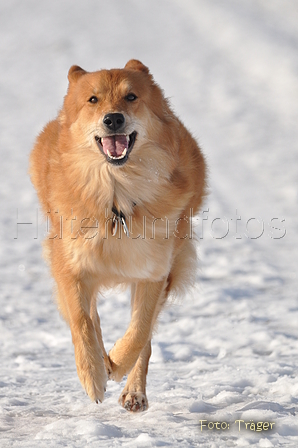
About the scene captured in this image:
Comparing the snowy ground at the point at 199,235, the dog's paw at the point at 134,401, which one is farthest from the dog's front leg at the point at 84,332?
the dog's paw at the point at 134,401

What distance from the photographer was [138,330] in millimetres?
4035

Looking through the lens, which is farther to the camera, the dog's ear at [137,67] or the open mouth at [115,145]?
the dog's ear at [137,67]

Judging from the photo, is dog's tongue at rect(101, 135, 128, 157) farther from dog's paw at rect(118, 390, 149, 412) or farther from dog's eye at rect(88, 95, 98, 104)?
dog's paw at rect(118, 390, 149, 412)

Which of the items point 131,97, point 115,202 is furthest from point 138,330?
point 131,97

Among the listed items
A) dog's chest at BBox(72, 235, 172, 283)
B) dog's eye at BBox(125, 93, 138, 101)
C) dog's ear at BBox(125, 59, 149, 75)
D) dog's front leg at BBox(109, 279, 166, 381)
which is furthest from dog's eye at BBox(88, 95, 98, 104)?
dog's front leg at BBox(109, 279, 166, 381)

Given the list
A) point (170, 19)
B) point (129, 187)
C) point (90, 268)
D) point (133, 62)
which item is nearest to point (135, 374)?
point (90, 268)

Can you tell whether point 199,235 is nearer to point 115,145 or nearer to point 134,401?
point 134,401

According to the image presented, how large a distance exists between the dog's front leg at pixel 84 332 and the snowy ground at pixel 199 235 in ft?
0.74

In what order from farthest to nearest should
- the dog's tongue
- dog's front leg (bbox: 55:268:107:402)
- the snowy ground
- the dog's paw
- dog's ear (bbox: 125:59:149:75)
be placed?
dog's ear (bbox: 125:59:149:75) < the dog's paw < the dog's tongue < the snowy ground < dog's front leg (bbox: 55:268:107:402)

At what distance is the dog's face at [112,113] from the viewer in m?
3.79

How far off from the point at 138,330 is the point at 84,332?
42cm

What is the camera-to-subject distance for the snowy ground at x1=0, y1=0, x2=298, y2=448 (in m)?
3.76

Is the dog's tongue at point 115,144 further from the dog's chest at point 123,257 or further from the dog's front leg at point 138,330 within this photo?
the dog's front leg at point 138,330

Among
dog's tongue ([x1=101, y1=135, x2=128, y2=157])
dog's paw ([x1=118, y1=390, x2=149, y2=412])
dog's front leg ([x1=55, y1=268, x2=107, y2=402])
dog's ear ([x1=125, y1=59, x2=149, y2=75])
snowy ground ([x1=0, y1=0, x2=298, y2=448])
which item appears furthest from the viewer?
dog's ear ([x1=125, y1=59, x2=149, y2=75])
